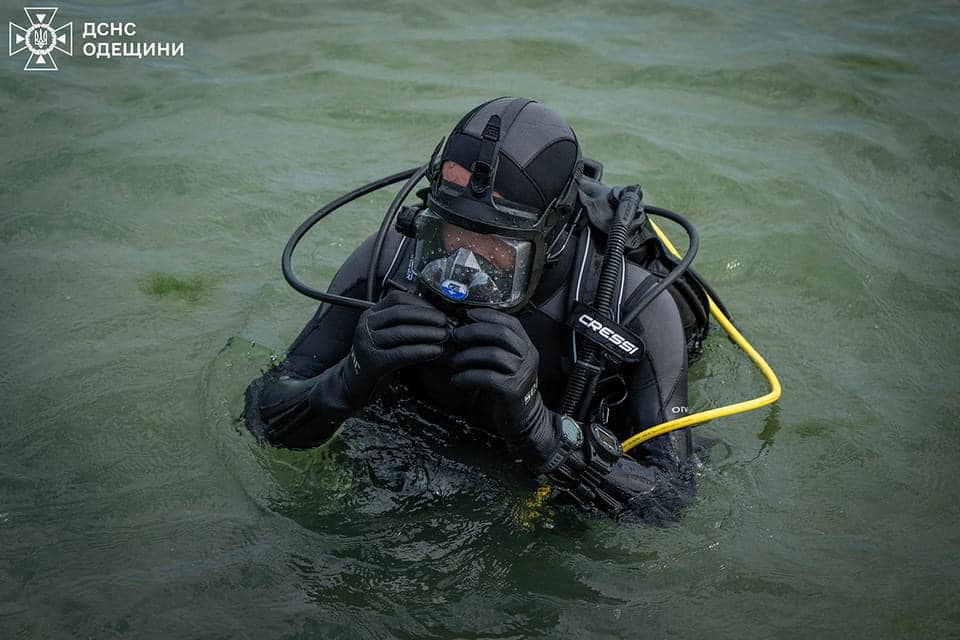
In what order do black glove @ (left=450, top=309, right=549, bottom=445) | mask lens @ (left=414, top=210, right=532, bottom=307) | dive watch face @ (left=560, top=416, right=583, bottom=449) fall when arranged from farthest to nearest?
1. dive watch face @ (left=560, top=416, right=583, bottom=449)
2. mask lens @ (left=414, top=210, right=532, bottom=307)
3. black glove @ (left=450, top=309, right=549, bottom=445)

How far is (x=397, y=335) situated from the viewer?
276 cm

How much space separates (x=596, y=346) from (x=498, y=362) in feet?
1.68

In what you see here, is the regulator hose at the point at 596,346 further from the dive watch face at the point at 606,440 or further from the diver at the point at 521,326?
the dive watch face at the point at 606,440

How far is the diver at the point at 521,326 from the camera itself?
281 cm

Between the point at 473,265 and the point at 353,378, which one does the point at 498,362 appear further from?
the point at 353,378

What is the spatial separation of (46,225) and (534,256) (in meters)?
3.36

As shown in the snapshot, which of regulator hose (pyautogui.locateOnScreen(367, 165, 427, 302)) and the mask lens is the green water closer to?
regulator hose (pyautogui.locateOnScreen(367, 165, 427, 302))

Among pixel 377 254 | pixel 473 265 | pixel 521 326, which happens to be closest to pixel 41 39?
pixel 377 254

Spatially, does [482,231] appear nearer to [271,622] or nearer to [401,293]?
[401,293]

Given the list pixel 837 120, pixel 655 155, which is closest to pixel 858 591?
pixel 655 155

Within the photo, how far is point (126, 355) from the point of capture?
13.6ft

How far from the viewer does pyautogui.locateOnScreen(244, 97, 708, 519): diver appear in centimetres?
281

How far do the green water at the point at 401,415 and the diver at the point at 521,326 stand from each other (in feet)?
1.07

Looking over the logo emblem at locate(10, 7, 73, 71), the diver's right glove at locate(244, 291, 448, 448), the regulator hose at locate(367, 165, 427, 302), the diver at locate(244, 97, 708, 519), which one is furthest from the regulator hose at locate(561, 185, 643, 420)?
the logo emblem at locate(10, 7, 73, 71)
